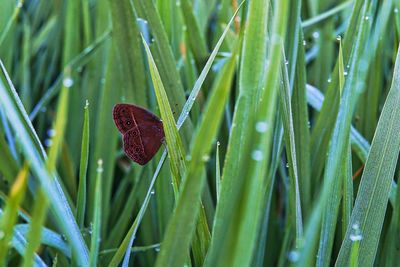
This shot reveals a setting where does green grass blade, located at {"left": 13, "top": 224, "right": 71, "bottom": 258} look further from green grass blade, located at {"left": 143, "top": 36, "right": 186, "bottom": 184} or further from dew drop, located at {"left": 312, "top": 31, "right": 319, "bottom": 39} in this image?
dew drop, located at {"left": 312, "top": 31, "right": 319, "bottom": 39}

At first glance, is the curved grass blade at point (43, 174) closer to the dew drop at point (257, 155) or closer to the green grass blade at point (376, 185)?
the dew drop at point (257, 155)

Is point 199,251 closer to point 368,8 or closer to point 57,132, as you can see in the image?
point 57,132

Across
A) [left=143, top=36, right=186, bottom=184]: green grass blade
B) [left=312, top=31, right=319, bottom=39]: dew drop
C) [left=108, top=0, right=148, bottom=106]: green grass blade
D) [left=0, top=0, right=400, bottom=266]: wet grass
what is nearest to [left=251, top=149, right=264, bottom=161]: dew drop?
[left=0, top=0, right=400, bottom=266]: wet grass

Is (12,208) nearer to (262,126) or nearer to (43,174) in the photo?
(43,174)

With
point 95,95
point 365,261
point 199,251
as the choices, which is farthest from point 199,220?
point 95,95

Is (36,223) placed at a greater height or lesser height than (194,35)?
lesser

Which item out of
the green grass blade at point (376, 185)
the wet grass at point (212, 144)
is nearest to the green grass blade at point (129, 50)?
the wet grass at point (212, 144)

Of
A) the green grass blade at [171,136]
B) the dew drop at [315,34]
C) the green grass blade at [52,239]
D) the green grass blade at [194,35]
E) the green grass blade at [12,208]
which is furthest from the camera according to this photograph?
the dew drop at [315,34]

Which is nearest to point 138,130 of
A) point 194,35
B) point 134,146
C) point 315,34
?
point 134,146
